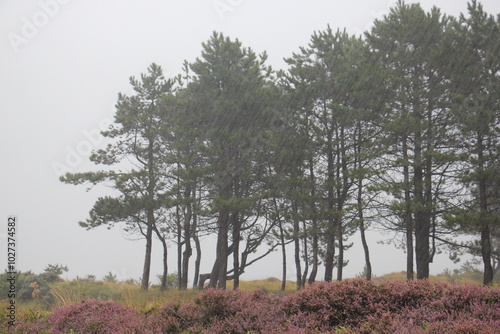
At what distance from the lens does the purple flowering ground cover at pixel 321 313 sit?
6.54m

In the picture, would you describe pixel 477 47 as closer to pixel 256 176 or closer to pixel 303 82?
pixel 303 82

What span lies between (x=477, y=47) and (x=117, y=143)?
62.2ft

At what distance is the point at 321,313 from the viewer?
7.59 m

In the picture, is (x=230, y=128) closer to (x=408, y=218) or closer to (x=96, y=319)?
(x=408, y=218)

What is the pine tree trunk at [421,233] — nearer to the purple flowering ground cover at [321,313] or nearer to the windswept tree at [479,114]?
the windswept tree at [479,114]

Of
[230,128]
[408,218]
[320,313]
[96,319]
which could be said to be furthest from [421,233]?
[96,319]

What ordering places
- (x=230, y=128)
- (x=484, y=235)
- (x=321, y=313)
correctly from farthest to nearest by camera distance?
(x=230, y=128)
(x=484, y=235)
(x=321, y=313)

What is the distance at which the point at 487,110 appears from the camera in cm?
1733

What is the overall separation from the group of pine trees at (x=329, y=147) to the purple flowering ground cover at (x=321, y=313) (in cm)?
986

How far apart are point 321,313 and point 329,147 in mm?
14186

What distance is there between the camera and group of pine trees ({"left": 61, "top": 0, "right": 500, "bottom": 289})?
18.5 m

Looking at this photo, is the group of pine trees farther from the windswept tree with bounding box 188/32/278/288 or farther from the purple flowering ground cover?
the purple flowering ground cover

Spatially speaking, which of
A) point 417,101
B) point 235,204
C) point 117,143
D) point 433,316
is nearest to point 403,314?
point 433,316

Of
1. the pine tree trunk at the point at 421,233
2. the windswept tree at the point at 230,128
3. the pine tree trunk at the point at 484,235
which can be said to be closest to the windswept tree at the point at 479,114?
the pine tree trunk at the point at 484,235
